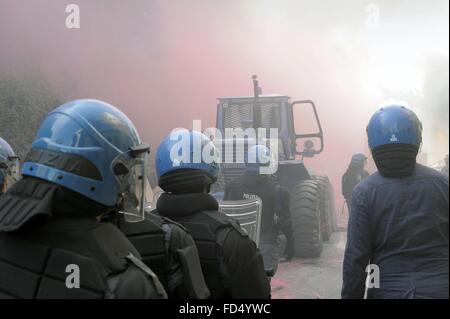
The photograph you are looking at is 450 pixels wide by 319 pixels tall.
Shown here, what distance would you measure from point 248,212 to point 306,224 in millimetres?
1628

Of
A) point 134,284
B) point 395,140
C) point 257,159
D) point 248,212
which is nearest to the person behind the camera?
point 134,284

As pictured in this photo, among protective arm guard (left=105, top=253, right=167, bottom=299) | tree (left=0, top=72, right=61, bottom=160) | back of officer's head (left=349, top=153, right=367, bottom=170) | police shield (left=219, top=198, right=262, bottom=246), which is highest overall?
tree (left=0, top=72, right=61, bottom=160)

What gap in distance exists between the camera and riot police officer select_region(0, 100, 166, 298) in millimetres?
984

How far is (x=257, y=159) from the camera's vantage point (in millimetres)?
4664

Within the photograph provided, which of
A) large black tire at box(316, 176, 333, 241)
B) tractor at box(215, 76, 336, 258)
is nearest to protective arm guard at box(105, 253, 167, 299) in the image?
tractor at box(215, 76, 336, 258)

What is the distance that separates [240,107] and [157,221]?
5.38 metres

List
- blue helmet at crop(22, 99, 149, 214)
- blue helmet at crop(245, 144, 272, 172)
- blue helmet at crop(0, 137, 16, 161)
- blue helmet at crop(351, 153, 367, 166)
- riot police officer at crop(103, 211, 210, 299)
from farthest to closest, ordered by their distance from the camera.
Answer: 1. blue helmet at crop(351, 153, 367, 166)
2. blue helmet at crop(245, 144, 272, 172)
3. blue helmet at crop(0, 137, 16, 161)
4. riot police officer at crop(103, 211, 210, 299)
5. blue helmet at crop(22, 99, 149, 214)

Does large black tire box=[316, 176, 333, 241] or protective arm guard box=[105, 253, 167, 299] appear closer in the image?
protective arm guard box=[105, 253, 167, 299]

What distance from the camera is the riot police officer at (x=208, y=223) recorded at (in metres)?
1.68

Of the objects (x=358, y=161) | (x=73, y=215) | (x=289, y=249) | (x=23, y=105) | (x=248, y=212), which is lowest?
(x=289, y=249)

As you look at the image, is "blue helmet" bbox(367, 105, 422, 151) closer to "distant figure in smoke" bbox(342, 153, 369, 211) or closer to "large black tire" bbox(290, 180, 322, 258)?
"large black tire" bbox(290, 180, 322, 258)

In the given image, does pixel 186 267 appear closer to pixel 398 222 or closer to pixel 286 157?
pixel 398 222

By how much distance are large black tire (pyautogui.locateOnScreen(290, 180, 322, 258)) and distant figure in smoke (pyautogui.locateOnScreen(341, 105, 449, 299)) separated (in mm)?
3732

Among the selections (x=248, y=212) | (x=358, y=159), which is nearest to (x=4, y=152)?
(x=248, y=212)
